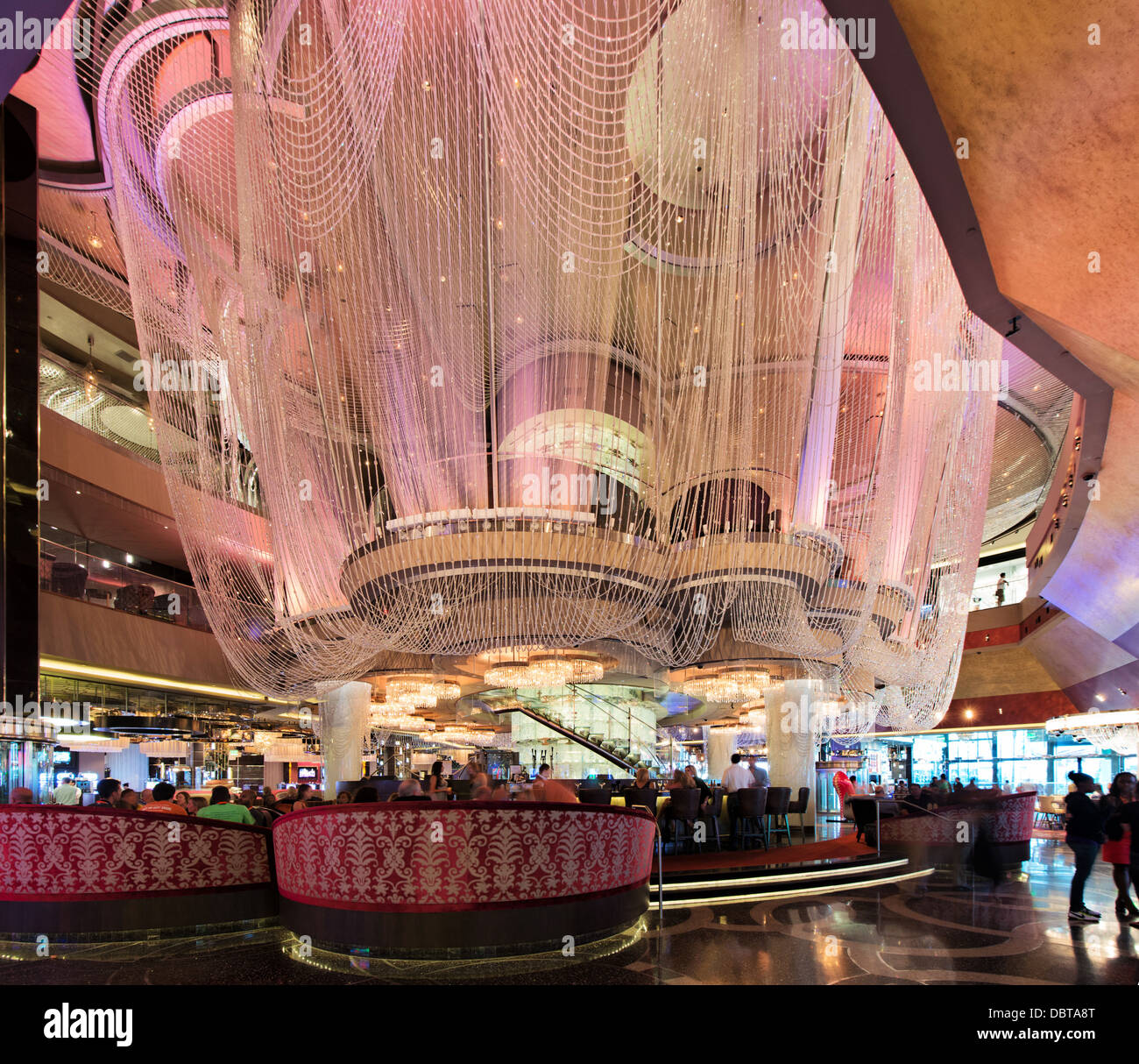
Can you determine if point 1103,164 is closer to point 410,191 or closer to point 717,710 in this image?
point 410,191

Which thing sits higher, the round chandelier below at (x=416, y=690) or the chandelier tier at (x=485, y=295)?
the chandelier tier at (x=485, y=295)

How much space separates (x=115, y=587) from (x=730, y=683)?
10980mm

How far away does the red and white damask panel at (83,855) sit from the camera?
5.79 m

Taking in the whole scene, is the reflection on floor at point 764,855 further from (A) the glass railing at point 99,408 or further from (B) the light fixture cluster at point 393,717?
(A) the glass railing at point 99,408

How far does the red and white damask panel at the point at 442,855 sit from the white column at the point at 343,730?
11.8 m

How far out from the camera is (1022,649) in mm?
24906

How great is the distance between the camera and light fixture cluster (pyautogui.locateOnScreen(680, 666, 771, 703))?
1582 cm

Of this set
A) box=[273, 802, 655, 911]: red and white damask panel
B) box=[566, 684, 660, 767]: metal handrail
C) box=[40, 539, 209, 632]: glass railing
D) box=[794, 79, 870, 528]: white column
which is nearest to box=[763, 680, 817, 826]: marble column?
box=[566, 684, 660, 767]: metal handrail

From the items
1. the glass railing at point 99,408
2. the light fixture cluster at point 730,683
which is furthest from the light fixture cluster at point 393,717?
the light fixture cluster at point 730,683

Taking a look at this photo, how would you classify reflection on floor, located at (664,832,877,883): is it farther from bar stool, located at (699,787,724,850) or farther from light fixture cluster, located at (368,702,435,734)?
light fixture cluster, located at (368,702,435,734)

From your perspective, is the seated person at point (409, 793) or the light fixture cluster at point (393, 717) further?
the light fixture cluster at point (393, 717)

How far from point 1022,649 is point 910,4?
2581cm

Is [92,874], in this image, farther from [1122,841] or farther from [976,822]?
[976,822]

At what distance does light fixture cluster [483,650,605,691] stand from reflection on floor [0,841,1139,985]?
24.1 feet
